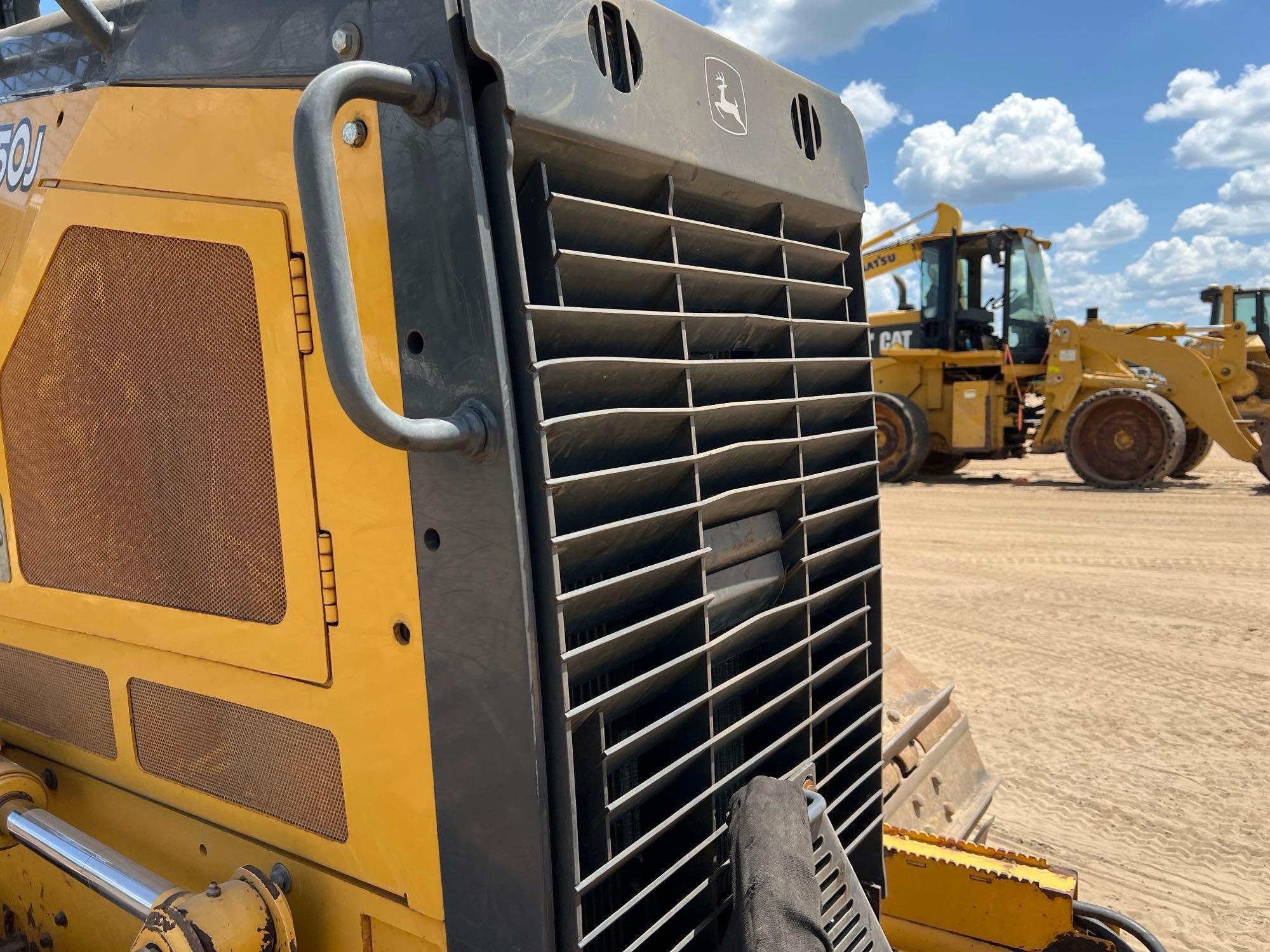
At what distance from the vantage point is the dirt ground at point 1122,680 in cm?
374

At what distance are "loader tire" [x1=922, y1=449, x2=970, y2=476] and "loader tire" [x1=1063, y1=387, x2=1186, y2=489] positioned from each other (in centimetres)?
249

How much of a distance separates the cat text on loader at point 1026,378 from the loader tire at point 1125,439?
0.02 meters

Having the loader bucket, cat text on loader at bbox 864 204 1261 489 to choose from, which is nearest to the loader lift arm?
cat text on loader at bbox 864 204 1261 489

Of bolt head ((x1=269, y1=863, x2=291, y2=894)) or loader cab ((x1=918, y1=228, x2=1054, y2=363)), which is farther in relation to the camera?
loader cab ((x1=918, y1=228, x2=1054, y2=363))

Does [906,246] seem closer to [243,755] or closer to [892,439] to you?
[892,439]

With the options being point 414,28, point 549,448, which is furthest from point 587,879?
point 414,28

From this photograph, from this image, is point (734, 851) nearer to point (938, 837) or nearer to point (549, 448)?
point (549, 448)

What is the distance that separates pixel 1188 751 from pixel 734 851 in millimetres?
4237

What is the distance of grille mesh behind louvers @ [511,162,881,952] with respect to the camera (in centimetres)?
138

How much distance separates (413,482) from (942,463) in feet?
50.9

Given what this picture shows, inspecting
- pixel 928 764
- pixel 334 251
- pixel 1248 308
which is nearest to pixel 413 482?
pixel 334 251

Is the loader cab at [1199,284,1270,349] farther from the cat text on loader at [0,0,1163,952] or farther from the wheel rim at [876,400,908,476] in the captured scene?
the cat text on loader at [0,0,1163,952]

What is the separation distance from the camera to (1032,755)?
4742 mm

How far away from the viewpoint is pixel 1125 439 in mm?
12922
